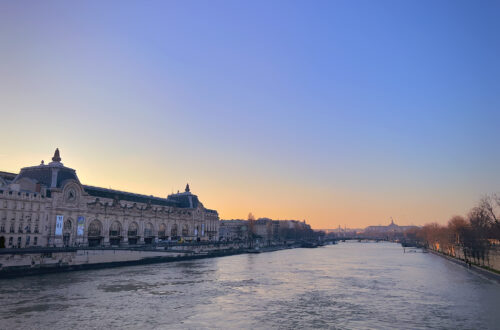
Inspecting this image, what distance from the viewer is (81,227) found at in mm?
98688

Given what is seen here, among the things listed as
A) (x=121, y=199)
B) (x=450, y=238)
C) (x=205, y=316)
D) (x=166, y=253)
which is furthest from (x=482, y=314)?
(x=121, y=199)

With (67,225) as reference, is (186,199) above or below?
above

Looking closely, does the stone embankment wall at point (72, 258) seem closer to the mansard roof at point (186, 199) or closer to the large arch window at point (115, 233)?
the large arch window at point (115, 233)

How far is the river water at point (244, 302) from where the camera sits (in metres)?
33.8

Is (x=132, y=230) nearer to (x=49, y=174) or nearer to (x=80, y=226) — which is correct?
(x=80, y=226)

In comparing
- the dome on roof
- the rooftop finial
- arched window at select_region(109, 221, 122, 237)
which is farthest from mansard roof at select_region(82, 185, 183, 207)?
the dome on roof

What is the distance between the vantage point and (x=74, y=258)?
7144 centimetres

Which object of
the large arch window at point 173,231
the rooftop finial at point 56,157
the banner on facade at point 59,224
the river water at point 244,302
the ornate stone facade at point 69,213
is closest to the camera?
the river water at point 244,302

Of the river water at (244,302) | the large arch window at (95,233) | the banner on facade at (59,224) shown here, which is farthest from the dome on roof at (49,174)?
the river water at (244,302)

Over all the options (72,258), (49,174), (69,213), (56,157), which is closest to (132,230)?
(69,213)

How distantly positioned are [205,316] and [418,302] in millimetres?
24214

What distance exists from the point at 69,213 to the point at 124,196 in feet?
98.5

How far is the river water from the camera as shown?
111 ft

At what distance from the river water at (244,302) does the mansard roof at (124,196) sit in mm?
49536
